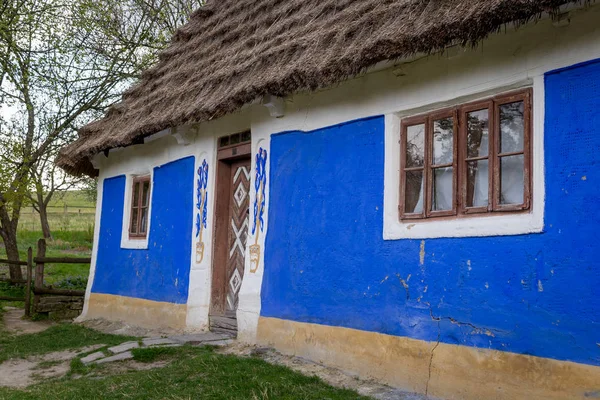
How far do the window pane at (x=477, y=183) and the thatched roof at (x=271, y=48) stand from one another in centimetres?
93

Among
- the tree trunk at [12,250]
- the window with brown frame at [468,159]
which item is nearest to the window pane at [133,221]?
the tree trunk at [12,250]

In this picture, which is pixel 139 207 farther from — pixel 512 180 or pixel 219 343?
pixel 512 180

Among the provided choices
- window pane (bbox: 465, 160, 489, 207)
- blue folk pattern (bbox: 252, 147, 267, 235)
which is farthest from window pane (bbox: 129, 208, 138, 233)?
window pane (bbox: 465, 160, 489, 207)

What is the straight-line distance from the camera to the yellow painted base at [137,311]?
835 centimetres

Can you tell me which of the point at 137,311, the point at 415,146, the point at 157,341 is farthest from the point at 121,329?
the point at 415,146

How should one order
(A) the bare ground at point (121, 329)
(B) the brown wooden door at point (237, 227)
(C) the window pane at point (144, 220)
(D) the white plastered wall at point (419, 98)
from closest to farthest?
(D) the white plastered wall at point (419, 98)
(B) the brown wooden door at point (237, 227)
(A) the bare ground at point (121, 329)
(C) the window pane at point (144, 220)

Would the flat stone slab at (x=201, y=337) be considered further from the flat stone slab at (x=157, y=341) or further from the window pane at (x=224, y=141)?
the window pane at (x=224, y=141)

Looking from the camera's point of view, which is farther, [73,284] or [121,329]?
[73,284]

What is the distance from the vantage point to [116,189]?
10.6 metres

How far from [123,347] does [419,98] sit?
4.07 meters

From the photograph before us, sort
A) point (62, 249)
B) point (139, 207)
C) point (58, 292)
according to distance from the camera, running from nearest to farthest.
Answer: point (139, 207)
point (58, 292)
point (62, 249)

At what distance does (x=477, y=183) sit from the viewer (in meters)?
4.93

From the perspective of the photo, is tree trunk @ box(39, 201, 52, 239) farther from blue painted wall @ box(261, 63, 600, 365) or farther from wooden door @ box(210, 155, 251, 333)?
blue painted wall @ box(261, 63, 600, 365)

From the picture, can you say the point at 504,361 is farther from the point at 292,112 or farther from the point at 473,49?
the point at 292,112
